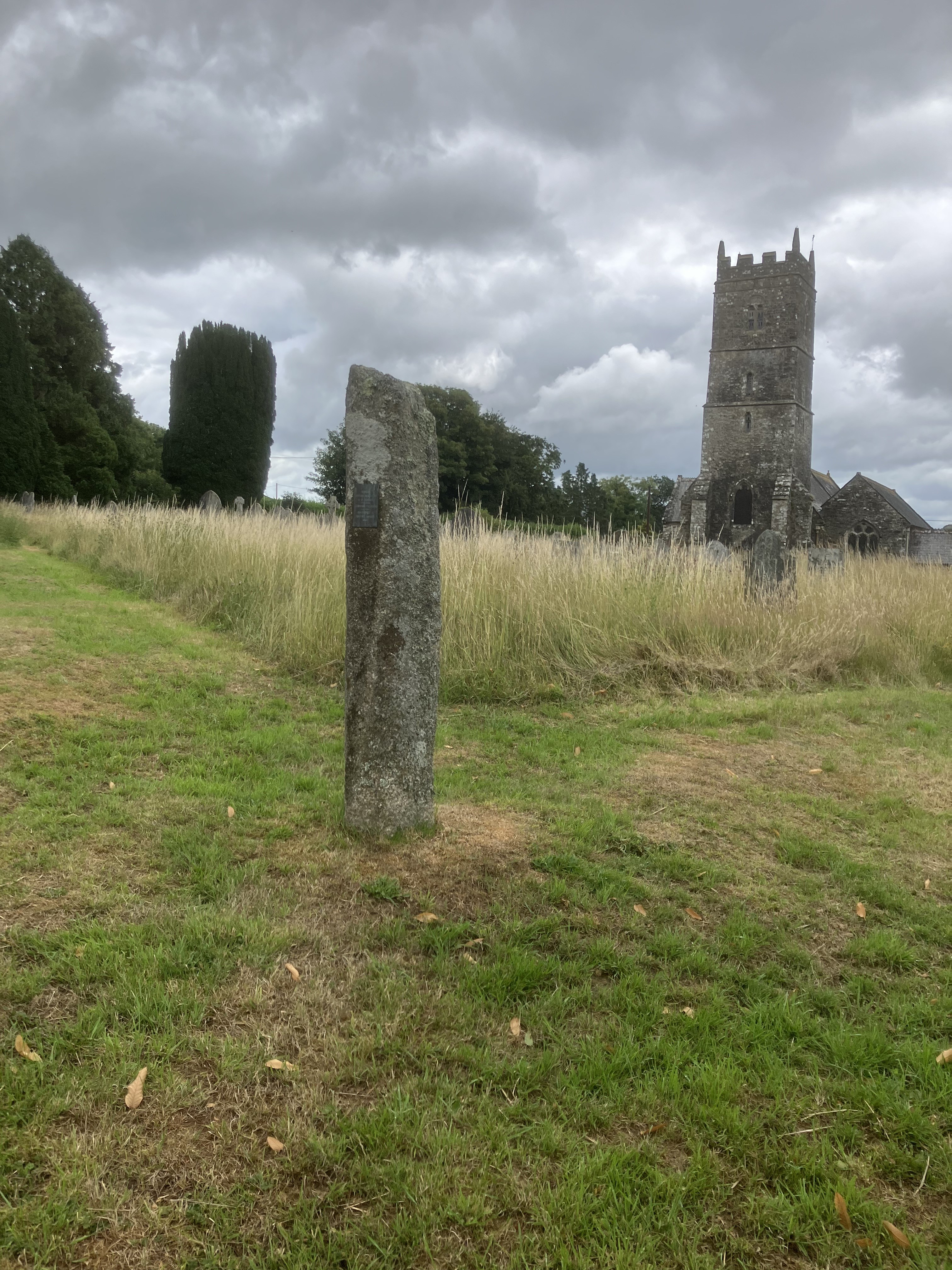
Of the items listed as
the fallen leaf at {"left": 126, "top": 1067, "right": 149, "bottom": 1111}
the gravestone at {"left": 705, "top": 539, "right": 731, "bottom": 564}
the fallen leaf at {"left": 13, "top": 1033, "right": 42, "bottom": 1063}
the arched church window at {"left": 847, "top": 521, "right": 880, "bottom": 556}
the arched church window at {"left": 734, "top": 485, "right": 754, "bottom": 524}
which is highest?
the arched church window at {"left": 734, "top": 485, "right": 754, "bottom": 524}

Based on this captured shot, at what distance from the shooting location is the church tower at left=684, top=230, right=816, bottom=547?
113ft

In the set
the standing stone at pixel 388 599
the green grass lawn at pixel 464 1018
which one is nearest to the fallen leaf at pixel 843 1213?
the green grass lawn at pixel 464 1018

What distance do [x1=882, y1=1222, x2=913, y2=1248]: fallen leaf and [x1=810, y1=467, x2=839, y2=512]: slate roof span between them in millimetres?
38411

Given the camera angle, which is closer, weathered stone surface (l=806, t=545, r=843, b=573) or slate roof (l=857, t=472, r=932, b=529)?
weathered stone surface (l=806, t=545, r=843, b=573)

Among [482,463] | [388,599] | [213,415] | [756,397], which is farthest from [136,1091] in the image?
[482,463]

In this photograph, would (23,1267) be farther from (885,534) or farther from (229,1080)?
(885,534)

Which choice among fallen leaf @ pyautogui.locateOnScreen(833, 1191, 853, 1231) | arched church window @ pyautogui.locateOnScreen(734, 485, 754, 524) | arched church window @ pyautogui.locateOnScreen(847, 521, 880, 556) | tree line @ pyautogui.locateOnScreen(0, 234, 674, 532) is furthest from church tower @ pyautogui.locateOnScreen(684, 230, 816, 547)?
fallen leaf @ pyautogui.locateOnScreen(833, 1191, 853, 1231)

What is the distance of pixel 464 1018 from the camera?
7.45 ft

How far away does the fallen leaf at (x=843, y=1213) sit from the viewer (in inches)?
66.4

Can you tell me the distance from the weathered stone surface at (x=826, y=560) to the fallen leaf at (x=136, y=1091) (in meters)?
10.7

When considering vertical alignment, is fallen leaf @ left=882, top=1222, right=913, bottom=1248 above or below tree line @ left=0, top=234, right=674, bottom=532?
below

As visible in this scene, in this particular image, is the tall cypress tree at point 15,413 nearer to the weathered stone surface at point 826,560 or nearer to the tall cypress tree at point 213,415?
the tall cypress tree at point 213,415

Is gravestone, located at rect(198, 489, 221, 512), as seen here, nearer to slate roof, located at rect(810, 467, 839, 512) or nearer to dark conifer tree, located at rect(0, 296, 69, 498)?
dark conifer tree, located at rect(0, 296, 69, 498)

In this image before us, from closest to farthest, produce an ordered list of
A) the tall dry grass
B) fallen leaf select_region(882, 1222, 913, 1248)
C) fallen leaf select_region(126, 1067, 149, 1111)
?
fallen leaf select_region(882, 1222, 913, 1248) < fallen leaf select_region(126, 1067, 149, 1111) < the tall dry grass
